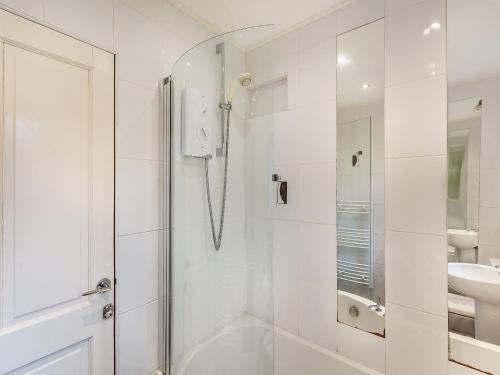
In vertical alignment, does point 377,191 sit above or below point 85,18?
below

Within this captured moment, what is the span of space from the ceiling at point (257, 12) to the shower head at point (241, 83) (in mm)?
195

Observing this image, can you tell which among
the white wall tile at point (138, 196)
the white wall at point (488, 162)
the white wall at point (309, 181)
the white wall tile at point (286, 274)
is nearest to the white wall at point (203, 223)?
Answer: the white wall tile at point (138, 196)

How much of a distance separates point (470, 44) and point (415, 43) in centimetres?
23

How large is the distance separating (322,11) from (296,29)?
21 cm

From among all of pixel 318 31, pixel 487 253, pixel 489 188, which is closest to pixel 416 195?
pixel 489 188

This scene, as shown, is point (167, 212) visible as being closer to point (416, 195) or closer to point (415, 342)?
point (416, 195)

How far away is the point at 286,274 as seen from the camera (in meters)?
1.79

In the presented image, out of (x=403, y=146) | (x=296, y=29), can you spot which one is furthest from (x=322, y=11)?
(x=403, y=146)

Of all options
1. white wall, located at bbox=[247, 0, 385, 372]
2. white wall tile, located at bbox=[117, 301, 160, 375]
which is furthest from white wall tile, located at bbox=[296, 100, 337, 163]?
white wall tile, located at bbox=[117, 301, 160, 375]

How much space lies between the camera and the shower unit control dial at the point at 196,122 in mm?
1309

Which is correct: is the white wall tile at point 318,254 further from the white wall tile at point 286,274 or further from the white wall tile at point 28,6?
the white wall tile at point 28,6

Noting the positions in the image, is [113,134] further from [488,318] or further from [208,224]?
[488,318]

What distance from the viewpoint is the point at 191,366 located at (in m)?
1.40

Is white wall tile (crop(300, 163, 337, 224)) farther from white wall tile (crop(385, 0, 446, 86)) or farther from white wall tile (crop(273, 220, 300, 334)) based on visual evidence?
white wall tile (crop(385, 0, 446, 86))
